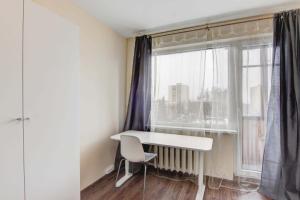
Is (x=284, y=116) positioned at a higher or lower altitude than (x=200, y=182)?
higher

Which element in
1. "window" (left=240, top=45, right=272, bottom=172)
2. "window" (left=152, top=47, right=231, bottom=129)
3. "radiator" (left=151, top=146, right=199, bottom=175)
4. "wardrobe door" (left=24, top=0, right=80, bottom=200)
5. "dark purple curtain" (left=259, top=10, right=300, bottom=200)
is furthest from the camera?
"radiator" (left=151, top=146, right=199, bottom=175)

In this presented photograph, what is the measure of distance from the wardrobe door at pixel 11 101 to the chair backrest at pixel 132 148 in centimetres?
110

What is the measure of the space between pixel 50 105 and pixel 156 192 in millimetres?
1696

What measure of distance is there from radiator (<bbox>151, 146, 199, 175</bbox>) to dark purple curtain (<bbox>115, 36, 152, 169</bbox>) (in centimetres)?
48

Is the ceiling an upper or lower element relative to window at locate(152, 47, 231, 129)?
upper

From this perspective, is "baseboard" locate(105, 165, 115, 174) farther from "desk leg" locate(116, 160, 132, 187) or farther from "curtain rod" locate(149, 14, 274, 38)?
"curtain rod" locate(149, 14, 274, 38)

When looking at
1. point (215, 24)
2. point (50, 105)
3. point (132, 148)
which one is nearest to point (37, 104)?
point (50, 105)

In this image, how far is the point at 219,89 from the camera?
246cm

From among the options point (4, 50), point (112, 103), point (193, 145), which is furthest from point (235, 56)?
point (4, 50)

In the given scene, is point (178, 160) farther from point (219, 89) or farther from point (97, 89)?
point (97, 89)

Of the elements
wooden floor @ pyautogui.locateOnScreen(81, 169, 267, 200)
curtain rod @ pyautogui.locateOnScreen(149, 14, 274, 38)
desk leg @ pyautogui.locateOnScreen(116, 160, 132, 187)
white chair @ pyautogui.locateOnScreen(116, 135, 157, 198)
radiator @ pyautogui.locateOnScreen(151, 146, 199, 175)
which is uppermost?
curtain rod @ pyautogui.locateOnScreen(149, 14, 274, 38)

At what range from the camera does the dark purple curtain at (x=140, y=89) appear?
2.88 m

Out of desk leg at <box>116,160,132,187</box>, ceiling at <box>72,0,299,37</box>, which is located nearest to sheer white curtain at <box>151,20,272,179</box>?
ceiling at <box>72,0,299,37</box>

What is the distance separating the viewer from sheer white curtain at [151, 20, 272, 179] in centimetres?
229
